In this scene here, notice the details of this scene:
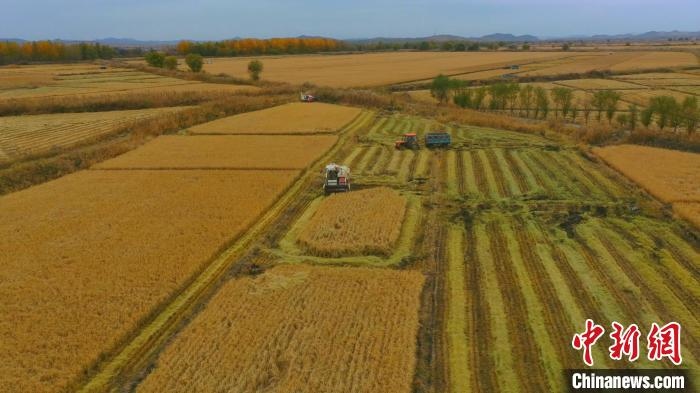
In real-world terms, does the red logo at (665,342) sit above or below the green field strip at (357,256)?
below

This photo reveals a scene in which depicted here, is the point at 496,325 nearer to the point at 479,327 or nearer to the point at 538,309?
the point at 479,327

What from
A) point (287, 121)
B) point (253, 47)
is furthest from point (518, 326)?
point (253, 47)

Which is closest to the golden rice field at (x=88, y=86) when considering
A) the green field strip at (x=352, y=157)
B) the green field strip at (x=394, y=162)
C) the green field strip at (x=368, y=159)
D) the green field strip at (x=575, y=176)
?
the green field strip at (x=352, y=157)

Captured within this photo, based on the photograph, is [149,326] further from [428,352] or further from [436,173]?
[436,173]

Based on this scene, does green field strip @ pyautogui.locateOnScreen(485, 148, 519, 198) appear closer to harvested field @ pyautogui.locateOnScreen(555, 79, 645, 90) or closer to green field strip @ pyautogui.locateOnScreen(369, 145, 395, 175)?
green field strip @ pyautogui.locateOnScreen(369, 145, 395, 175)

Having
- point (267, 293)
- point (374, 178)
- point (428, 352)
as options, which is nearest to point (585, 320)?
point (428, 352)

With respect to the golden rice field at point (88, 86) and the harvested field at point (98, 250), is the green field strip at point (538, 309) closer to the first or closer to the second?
the harvested field at point (98, 250)
